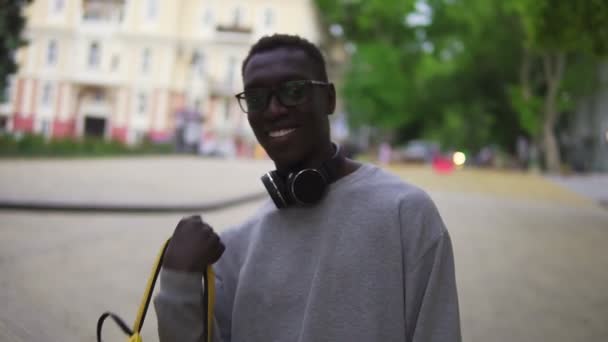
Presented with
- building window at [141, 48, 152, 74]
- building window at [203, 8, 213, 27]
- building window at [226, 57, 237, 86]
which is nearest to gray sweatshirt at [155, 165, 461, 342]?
building window at [141, 48, 152, 74]

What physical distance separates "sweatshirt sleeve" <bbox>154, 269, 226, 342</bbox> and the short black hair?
0.68m

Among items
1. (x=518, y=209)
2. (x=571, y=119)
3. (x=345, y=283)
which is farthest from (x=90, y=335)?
(x=571, y=119)

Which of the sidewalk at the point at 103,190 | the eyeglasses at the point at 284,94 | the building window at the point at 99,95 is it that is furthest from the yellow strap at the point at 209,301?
the building window at the point at 99,95

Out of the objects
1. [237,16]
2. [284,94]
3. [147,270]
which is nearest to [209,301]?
[284,94]

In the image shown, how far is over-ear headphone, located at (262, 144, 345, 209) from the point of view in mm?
1577

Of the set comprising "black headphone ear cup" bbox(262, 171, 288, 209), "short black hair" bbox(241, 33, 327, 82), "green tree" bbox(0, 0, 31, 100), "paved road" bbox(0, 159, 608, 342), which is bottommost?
"paved road" bbox(0, 159, 608, 342)

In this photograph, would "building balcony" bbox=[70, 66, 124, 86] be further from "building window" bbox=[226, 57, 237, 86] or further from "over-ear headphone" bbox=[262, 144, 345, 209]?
"over-ear headphone" bbox=[262, 144, 345, 209]

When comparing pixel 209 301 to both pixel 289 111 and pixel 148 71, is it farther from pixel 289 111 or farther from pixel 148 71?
pixel 148 71

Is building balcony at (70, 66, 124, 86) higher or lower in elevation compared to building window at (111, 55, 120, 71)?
lower

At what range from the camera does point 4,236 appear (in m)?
5.96

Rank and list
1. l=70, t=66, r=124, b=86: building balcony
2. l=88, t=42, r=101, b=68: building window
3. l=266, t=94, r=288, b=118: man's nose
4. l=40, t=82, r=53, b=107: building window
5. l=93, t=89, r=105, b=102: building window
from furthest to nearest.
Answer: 1. l=93, t=89, r=105, b=102: building window
2. l=88, t=42, r=101, b=68: building window
3. l=70, t=66, r=124, b=86: building balcony
4. l=40, t=82, r=53, b=107: building window
5. l=266, t=94, r=288, b=118: man's nose

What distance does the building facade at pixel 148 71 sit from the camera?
3750cm

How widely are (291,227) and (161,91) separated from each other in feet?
136

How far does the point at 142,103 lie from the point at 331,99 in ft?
137
